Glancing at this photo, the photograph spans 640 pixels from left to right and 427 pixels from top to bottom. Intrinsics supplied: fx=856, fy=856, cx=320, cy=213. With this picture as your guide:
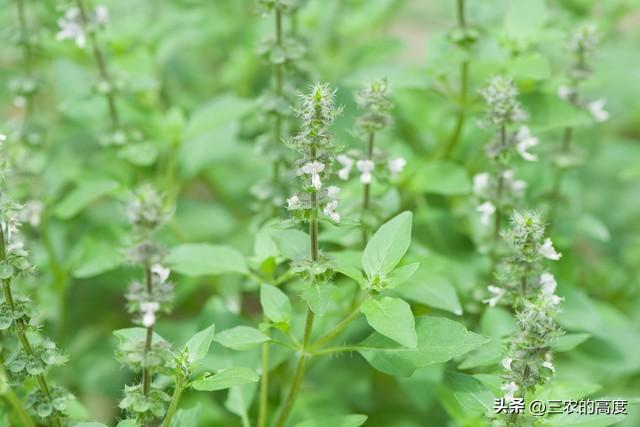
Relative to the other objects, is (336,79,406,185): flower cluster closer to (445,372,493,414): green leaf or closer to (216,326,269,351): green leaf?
(216,326,269,351): green leaf

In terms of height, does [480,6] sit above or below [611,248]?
above

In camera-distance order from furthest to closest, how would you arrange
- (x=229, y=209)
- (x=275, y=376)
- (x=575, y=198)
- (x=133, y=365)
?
(x=229, y=209), (x=575, y=198), (x=275, y=376), (x=133, y=365)

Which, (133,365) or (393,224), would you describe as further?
(393,224)

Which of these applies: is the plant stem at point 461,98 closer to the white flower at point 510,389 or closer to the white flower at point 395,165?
the white flower at point 395,165

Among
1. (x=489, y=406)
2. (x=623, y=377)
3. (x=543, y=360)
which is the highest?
(x=543, y=360)

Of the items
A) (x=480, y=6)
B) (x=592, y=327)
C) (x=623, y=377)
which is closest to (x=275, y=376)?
(x=592, y=327)

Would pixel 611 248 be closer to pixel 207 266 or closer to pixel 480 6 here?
pixel 480 6
